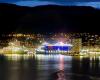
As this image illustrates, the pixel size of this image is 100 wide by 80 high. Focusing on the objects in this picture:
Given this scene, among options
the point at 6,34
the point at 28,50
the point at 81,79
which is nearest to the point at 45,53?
the point at 28,50

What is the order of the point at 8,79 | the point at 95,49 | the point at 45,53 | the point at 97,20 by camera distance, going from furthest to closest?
the point at 97,20
the point at 45,53
the point at 95,49
the point at 8,79

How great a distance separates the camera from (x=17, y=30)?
188125 mm

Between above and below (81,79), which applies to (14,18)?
above

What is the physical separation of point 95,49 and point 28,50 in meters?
24.7

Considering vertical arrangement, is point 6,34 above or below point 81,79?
above

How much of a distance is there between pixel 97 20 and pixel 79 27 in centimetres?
1005

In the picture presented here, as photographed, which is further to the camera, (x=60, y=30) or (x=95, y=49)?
(x=60, y=30)

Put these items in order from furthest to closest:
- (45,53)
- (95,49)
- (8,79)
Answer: (45,53) < (95,49) < (8,79)

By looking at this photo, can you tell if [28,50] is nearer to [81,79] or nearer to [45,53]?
[45,53]

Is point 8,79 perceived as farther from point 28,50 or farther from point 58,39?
point 58,39

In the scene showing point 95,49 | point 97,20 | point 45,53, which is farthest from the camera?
point 97,20

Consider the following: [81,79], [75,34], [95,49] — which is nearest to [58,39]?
[75,34]

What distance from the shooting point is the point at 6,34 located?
18125cm

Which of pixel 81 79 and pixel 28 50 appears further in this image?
pixel 28 50
